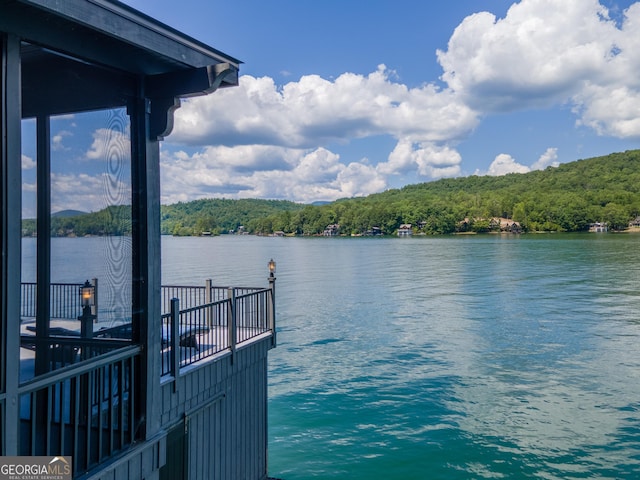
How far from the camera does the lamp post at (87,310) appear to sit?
156 inches

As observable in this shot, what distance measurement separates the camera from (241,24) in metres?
20.3

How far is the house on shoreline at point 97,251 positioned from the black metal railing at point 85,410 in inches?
0.4

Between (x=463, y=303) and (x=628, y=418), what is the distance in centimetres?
1602

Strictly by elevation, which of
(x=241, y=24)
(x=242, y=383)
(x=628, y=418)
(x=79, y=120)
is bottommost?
(x=628, y=418)

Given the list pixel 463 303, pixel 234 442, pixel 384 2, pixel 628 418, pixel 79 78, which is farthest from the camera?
pixel 384 2

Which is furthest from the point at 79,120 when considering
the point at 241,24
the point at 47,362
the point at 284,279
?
the point at 284,279

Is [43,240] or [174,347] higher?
[43,240]

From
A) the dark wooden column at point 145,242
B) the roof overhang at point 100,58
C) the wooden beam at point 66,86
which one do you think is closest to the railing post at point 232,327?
the dark wooden column at point 145,242

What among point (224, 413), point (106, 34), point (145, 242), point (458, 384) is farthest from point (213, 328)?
point (458, 384)

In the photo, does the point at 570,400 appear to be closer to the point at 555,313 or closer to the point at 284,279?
the point at 555,313

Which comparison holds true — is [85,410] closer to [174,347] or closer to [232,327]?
[174,347]

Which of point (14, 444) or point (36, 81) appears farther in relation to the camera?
point (36, 81)

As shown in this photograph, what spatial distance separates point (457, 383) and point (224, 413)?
10.1m

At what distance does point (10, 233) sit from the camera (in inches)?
124
